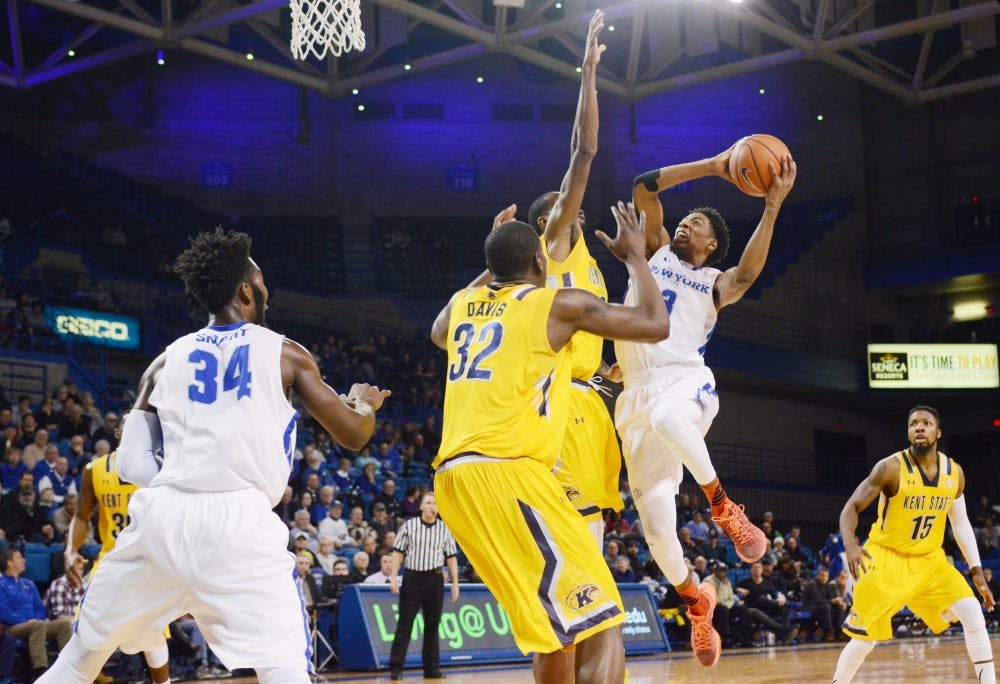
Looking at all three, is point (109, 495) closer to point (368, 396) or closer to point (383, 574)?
point (368, 396)

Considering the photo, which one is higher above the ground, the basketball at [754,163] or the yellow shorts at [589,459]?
the basketball at [754,163]

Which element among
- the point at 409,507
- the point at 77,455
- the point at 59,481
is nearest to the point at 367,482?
the point at 409,507

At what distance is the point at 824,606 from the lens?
60.5 feet

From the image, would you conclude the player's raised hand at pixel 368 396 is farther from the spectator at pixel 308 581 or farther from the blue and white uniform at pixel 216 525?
the spectator at pixel 308 581

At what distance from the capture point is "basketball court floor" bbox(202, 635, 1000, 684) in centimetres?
1061

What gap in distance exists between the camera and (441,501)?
16.4 feet

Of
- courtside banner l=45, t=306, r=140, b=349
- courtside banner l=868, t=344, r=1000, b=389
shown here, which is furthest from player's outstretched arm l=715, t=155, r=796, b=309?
courtside banner l=868, t=344, r=1000, b=389

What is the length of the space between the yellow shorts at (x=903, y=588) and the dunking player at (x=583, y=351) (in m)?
3.09

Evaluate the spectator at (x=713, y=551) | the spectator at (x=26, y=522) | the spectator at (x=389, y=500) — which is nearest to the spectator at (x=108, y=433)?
the spectator at (x=26, y=522)

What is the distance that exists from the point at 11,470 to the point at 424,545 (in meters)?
4.85

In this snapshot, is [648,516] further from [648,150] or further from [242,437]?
[648,150]

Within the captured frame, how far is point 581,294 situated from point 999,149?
28738 mm

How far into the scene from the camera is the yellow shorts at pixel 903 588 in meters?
8.44

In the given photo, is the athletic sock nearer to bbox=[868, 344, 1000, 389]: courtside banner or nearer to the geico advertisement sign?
the geico advertisement sign
